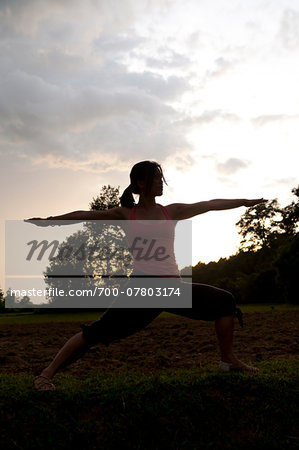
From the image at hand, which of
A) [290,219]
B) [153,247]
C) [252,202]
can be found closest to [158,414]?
[153,247]

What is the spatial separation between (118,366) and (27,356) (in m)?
2.18

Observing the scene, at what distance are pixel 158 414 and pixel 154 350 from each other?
13.8 feet

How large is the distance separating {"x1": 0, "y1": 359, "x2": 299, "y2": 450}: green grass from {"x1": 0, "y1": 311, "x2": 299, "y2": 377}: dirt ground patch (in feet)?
5.30

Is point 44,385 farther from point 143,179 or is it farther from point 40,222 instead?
point 143,179

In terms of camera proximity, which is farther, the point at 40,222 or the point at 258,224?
the point at 258,224

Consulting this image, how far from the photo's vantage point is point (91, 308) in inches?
1206

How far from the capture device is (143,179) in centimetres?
430

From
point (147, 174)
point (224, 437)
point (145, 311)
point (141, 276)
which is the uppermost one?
point (147, 174)

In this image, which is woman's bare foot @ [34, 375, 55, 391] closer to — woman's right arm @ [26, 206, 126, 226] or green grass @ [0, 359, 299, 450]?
green grass @ [0, 359, 299, 450]

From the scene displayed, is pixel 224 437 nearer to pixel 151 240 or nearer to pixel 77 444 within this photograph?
pixel 77 444

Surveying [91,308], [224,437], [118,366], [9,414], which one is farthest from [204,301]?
[91,308]

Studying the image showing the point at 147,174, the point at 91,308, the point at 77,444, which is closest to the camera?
the point at 77,444

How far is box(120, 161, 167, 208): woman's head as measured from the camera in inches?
168

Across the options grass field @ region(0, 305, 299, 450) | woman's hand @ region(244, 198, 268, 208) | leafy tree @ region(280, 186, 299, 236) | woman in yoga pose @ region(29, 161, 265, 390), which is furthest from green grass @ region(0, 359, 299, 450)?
leafy tree @ region(280, 186, 299, 236)
